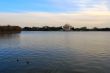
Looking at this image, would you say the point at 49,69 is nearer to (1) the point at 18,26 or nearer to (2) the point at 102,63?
(2) the point at 102,63

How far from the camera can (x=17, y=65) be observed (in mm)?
19469

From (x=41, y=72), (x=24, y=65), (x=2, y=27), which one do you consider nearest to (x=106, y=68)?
(x=41, y=72)

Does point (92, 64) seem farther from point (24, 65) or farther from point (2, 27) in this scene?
point (2, 27)

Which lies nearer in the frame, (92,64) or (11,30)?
(92,64)

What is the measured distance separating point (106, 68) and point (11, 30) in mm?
117119

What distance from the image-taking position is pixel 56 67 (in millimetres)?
18531

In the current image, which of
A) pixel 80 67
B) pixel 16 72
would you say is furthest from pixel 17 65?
pixel 80 67

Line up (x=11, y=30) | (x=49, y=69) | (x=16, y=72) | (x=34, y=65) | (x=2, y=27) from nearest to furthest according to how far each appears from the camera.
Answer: (x=16, y=72)
(x=49, y=69)
(x=34, y=65)
(x=2, y=27)
(x=11, y=30)

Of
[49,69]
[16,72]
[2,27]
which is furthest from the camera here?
[2,27]

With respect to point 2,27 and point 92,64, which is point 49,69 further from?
point 2,27

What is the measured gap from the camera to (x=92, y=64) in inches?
788

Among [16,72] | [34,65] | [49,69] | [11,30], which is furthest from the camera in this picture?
[11,30]

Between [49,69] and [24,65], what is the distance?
9.29 feet

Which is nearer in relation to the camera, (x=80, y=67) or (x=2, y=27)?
(x=80, y=67)
